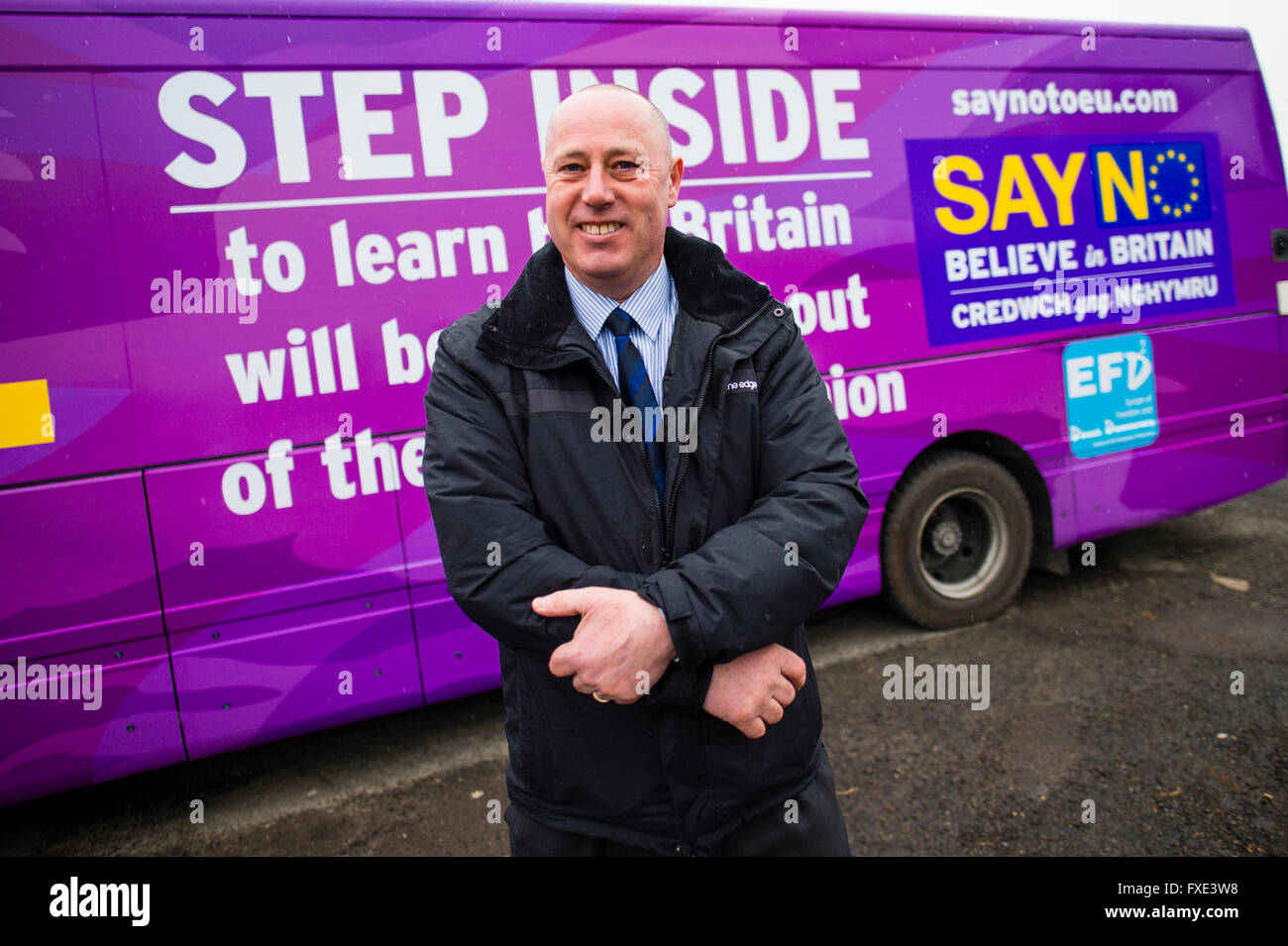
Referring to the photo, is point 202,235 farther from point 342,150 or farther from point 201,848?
point 201,848

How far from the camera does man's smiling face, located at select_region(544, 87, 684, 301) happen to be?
1565 mm

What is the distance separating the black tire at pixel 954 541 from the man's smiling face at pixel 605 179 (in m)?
3.21

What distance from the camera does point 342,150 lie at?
131 inches

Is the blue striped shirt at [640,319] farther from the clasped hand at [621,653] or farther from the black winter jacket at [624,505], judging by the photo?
the clasped hand at [621,653]

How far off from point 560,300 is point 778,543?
632mm

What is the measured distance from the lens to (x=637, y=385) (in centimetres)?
166

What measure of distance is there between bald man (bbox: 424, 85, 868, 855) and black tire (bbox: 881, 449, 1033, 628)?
2974mm

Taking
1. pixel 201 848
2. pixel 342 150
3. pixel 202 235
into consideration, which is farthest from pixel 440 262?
pixel 201 848

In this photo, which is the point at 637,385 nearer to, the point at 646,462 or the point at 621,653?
the point at 646,462

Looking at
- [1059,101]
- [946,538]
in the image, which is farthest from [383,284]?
[1059,101]

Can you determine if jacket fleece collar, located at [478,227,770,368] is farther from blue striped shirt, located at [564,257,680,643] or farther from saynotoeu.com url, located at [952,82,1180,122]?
saynotoeu.com url, located at [952,82,1180,122]

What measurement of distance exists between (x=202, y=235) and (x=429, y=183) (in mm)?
865

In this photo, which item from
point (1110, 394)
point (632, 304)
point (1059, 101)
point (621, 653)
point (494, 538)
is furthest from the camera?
point (1110, 394)

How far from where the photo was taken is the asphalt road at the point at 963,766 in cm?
309
